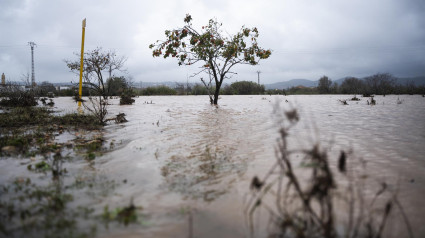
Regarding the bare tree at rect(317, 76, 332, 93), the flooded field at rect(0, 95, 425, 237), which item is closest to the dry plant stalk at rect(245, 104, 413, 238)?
the flooded field at rect(0, 95, 425, 237)

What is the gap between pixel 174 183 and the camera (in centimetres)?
262

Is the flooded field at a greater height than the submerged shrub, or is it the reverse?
the submerged shrub

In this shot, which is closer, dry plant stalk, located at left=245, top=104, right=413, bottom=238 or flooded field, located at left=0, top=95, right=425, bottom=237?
dry plant stalk, located at left=245, top=104, right=413, bottom=238

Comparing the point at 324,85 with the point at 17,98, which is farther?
the point at 324,85

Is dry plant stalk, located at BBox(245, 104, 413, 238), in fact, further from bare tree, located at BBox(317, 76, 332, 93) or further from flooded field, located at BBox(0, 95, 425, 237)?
bare tree, located at BBox(317, 76, 332, 93)

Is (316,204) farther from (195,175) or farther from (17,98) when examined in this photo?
(17,98)

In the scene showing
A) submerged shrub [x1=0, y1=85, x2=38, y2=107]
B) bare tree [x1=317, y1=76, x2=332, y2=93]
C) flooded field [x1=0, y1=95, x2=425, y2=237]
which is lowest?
flooded field [x1=0, y1=95, x2=425, y2=237]

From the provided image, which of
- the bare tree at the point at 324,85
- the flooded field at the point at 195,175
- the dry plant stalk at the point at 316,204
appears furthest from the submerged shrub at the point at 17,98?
the bare tree at the point at 324,85

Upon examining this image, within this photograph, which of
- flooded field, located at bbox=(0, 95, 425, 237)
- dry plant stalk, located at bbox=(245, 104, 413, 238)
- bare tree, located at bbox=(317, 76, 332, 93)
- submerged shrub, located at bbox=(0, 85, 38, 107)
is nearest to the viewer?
dry plant stalk, located at bbox=(245, 104, 413, 238)

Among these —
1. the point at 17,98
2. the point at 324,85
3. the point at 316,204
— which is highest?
the point at 324,85

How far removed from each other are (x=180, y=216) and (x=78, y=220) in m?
0.78

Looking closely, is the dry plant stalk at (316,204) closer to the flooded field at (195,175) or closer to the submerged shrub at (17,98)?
the flooded field at (195,175)

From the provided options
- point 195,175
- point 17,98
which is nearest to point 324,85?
point 17,98

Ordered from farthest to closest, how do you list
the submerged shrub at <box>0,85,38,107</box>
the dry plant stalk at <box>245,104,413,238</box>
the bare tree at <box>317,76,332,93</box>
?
the bare tree at <box>317,76,332,93</box>, the submerged shrub at <box>0,85,38,107</box>, the dry plant stalk at <box>245,104,413,238</box>
